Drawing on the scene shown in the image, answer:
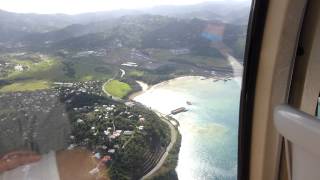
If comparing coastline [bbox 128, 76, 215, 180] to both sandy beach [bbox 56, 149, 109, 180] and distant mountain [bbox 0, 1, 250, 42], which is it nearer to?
sandy beach [bbox 56, 149, 109, 180]

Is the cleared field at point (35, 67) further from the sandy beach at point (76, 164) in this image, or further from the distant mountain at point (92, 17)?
the sandy beach at point (76, 164)

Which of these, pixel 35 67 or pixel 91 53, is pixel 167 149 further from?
pixel 35 67

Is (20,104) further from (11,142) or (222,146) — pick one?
(222,146)

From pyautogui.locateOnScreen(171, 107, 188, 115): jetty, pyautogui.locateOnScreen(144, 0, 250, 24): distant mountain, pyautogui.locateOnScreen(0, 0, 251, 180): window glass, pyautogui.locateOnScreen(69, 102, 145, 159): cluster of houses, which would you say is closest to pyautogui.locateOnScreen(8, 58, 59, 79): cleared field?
pyautogui.locateOnScreen(0, 0, 251, 180): window glass

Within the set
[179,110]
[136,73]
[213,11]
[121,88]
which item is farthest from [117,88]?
[213,11]

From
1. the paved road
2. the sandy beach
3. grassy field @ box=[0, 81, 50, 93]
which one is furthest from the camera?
the paved road

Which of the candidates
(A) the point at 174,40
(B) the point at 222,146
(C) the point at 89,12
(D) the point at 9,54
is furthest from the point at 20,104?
(B) the point at 222,146

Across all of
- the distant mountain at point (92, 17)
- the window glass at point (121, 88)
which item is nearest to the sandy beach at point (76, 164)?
the window glass at point (121, 88)

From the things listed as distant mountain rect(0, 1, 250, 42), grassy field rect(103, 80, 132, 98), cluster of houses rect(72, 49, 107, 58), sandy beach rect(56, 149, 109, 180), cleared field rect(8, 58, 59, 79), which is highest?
distant mountain rect(0, 1, 250, 42)
